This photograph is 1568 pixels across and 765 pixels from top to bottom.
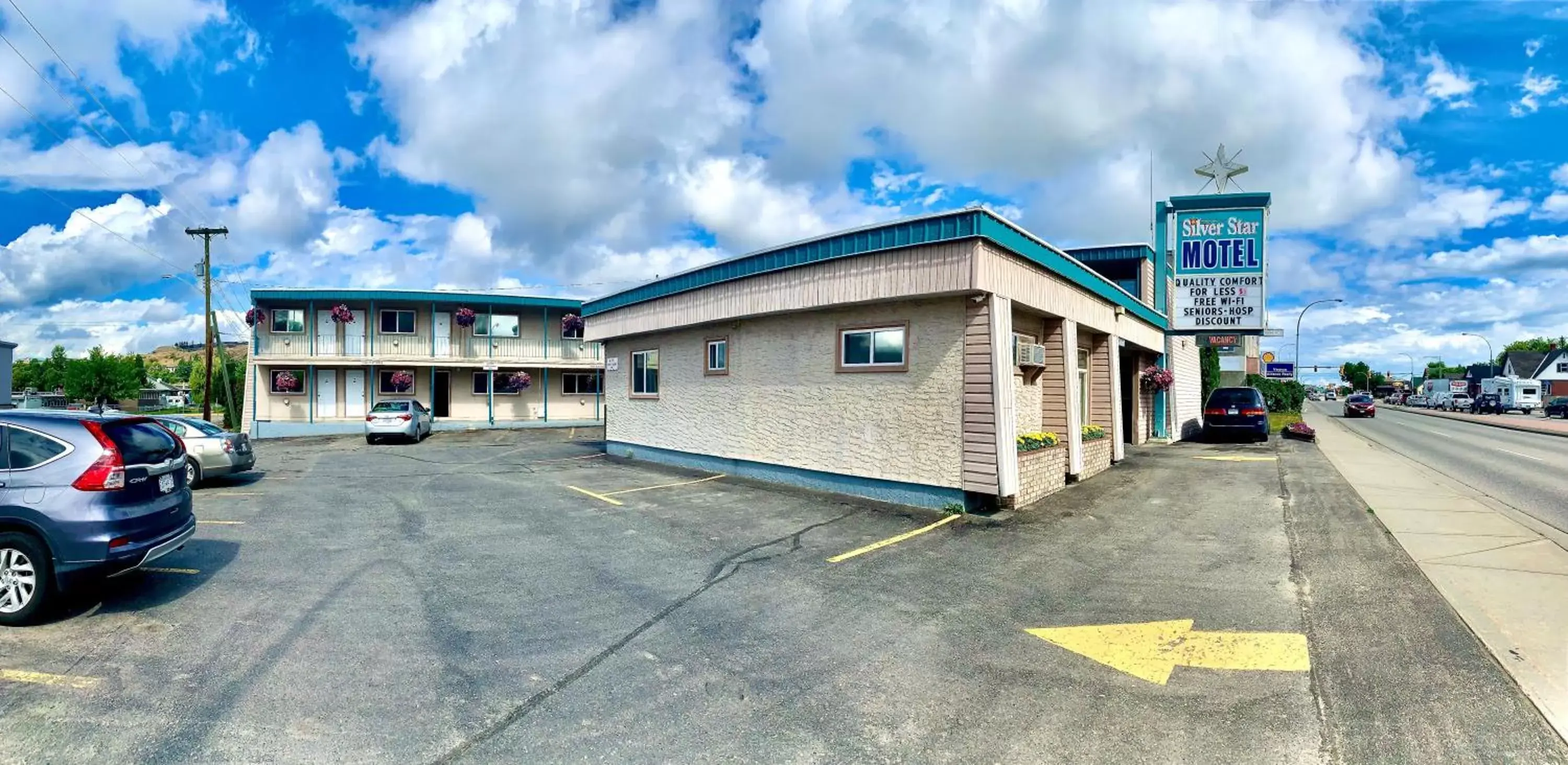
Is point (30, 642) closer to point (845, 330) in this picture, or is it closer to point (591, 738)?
A: point (591, 738)

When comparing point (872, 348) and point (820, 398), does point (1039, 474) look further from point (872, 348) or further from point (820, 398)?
point (820, 398)

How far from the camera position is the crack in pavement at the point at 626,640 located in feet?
11.9

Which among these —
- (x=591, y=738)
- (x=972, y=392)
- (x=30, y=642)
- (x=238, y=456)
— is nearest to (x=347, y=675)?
(x=591, y=738)

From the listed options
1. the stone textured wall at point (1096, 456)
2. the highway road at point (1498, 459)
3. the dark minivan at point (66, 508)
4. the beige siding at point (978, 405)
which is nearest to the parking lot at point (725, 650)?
the dark minivan at point (66, 508)

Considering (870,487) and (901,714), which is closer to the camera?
(901,714)

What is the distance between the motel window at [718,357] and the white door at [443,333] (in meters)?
19.8

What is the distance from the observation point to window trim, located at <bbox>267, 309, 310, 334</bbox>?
28.2 m

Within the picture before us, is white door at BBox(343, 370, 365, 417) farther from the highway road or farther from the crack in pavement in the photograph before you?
the highway road

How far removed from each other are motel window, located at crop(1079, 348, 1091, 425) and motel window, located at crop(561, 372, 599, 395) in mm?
23589

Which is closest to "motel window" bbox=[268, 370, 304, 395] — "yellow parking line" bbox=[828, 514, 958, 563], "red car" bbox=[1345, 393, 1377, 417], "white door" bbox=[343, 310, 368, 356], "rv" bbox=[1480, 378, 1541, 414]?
"white door" bbox=[343, 310, 368, 356]

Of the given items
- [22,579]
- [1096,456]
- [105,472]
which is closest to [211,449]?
[22,579]

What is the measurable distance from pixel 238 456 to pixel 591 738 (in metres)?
13.3

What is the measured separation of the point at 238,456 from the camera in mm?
13180

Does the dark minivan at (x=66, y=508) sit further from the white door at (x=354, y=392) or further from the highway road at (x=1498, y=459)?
the white door at (x=354, y=392)
